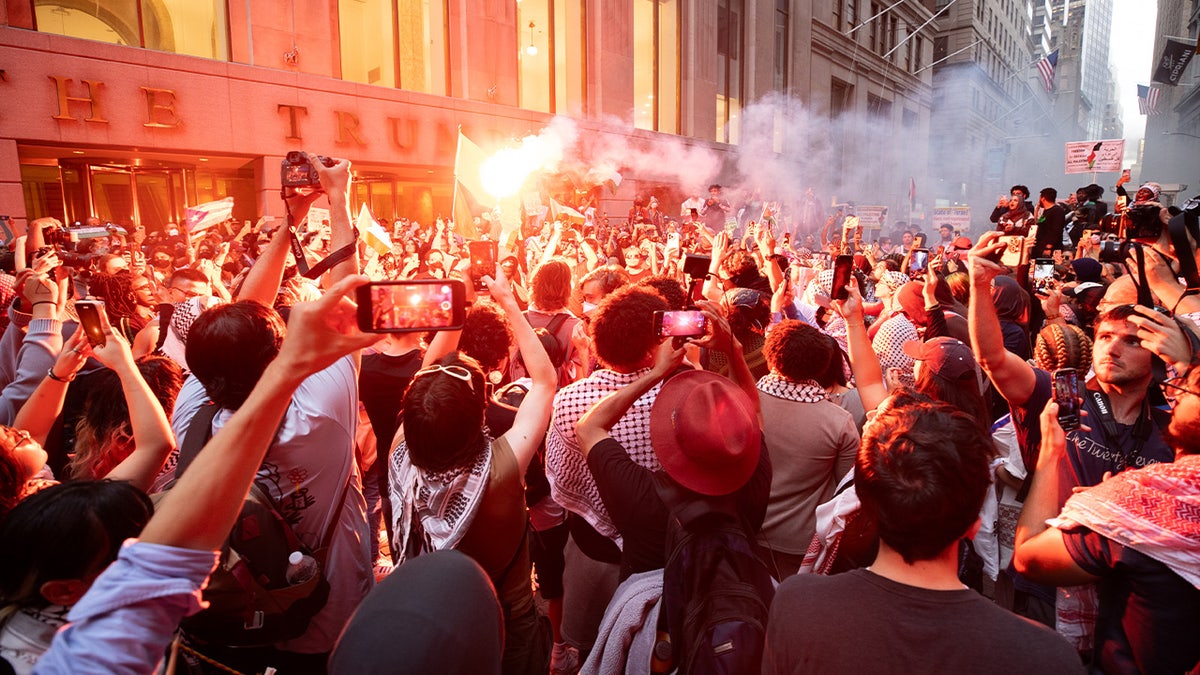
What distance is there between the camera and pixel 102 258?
5281mm

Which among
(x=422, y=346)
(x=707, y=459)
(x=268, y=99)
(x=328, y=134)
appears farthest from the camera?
(x=328, y=134)

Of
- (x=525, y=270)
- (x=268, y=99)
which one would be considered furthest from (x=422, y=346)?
(x=268, y=99)

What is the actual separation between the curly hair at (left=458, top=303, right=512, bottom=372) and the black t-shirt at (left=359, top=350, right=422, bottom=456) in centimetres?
35

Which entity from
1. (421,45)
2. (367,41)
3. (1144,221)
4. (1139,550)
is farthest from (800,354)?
(421,45)

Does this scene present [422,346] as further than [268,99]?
No

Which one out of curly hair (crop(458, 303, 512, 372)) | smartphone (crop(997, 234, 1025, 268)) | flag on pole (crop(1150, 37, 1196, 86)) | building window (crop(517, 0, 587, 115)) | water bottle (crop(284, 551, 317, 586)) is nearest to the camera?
water bottle (crop(284, 551, 317, 586))

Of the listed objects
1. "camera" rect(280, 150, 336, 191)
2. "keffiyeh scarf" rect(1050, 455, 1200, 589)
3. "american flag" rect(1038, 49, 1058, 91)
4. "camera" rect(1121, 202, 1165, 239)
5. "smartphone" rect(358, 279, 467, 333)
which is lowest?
"keffiyeh scarf" rect(1050, 455, 1200, 589)

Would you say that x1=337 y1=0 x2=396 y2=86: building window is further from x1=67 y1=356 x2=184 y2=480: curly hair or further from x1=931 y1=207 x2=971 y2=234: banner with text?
x1=931 y1=207 x2=971 y2=234: banner with text

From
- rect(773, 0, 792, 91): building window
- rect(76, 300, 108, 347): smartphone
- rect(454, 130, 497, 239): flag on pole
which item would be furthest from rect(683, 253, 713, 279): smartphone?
rect(773, 0, 792, 91): building window

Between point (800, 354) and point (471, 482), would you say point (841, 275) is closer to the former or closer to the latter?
point (800, 354)

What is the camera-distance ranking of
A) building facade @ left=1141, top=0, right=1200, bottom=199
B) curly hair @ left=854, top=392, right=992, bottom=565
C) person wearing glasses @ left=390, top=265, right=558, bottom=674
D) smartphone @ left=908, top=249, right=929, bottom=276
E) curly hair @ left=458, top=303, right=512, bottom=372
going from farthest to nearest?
1. building facade @ left=1141, top=0, right=1200, bottom=199
2. smartphone @ left=908, top=249, right=929, bottom=276
3. curly hair @ left=458, top=303, right=512, bottom=372
4. person wearing glasses @ left=390, top=265, right=558, bottom=674
5. curly hair @ left=854, top=392, right=992, bottom=565

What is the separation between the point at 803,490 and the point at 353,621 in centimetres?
216

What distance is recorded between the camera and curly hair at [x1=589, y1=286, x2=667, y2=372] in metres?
2.60

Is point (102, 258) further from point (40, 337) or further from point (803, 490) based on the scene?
point (803, 490)
